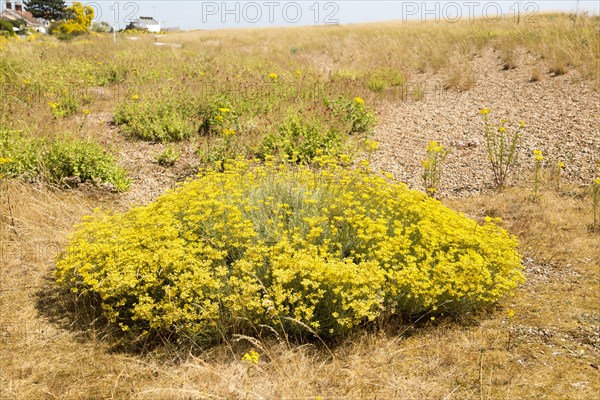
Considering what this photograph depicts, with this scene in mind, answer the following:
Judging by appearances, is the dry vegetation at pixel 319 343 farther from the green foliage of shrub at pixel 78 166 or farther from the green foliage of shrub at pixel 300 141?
the green foliage of shrub at pixel 300 141

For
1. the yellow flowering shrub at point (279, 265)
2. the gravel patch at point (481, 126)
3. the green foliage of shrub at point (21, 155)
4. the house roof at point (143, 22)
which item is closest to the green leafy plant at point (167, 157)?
the green foliage of shrub at point (21, 155)

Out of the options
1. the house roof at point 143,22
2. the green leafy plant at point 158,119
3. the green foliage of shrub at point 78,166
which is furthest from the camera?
the house roof at point 143,22

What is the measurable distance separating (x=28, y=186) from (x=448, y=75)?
31.4ft

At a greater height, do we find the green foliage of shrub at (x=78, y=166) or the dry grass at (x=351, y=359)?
the green foliage of shrub at (x=78, y=166)

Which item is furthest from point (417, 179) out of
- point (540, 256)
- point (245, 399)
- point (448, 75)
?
point (448, 75)

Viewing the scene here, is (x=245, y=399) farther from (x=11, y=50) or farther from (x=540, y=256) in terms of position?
(x=11, y=50)

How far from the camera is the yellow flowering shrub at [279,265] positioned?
11.1ft

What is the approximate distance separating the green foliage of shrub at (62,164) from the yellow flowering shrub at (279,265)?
6.42 feet

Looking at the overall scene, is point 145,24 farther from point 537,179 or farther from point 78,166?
point 537,179

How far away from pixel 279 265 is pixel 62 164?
3.90m

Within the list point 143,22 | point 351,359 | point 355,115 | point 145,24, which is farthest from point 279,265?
point 143,22

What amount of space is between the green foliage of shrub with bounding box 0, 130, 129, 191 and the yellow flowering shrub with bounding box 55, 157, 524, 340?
77.0 inches

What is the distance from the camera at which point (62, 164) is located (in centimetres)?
618

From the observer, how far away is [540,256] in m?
4.78
